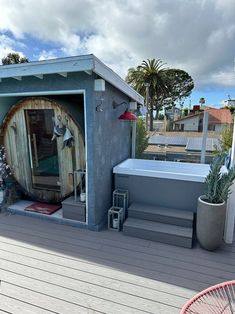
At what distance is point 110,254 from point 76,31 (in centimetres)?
677

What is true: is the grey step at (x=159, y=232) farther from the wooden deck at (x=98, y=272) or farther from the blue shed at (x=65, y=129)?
the blue shed at (x=65, y=129)

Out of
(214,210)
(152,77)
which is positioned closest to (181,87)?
(152,77)

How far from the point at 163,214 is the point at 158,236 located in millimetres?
386

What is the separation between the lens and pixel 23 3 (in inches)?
174

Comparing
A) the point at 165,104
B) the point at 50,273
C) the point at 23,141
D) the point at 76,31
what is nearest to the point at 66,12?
the point at 76,31

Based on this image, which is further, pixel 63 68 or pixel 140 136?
pixel 140 136

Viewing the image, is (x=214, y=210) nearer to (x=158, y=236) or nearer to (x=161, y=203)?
(x=158, y=236)

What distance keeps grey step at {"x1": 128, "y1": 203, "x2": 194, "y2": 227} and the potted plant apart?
0.34m

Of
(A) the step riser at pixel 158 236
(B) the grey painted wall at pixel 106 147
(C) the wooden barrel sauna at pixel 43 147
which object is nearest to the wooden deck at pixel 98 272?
(A) the step riser at pixel 158 236

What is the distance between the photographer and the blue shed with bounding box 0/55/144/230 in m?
3.14

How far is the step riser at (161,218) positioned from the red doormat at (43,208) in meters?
1.53

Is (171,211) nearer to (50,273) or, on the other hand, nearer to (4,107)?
(50,273)

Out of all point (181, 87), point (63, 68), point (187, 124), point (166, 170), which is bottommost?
point (166, 170)

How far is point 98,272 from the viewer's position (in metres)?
2.51
